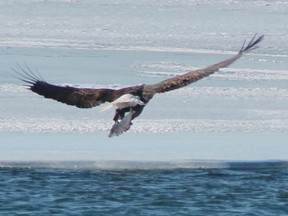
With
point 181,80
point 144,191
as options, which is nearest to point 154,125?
point 144,191

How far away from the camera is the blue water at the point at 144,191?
22.5 feet

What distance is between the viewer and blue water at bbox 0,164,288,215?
6.86m

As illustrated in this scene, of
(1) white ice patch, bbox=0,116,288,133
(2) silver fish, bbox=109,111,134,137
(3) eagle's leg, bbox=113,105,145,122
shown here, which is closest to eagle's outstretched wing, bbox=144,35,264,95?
(3) eagle's leg, bbox=113,105,145,122

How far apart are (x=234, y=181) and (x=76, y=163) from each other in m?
1.20

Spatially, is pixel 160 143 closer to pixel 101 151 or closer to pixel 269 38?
pixel 101 151

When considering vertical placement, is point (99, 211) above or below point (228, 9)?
below

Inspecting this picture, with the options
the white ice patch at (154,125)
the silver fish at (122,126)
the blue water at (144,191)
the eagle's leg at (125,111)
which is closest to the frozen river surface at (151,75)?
the white ice patch at (154,125)

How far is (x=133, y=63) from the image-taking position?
12.2m

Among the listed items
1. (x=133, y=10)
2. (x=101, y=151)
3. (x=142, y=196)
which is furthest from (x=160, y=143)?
(x=133, y=10)

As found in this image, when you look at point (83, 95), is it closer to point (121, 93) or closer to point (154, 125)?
point (121, 93)

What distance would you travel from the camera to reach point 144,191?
24.1 feet

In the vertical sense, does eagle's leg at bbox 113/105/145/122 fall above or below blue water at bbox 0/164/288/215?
above

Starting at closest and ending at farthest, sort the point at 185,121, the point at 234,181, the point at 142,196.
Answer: the point at 142,196 → the point at 234,181 → the point at 185,121

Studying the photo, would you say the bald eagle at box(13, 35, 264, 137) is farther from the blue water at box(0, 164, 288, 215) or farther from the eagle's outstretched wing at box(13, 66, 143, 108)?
the blue water at box(0, 164, 288, 215)
